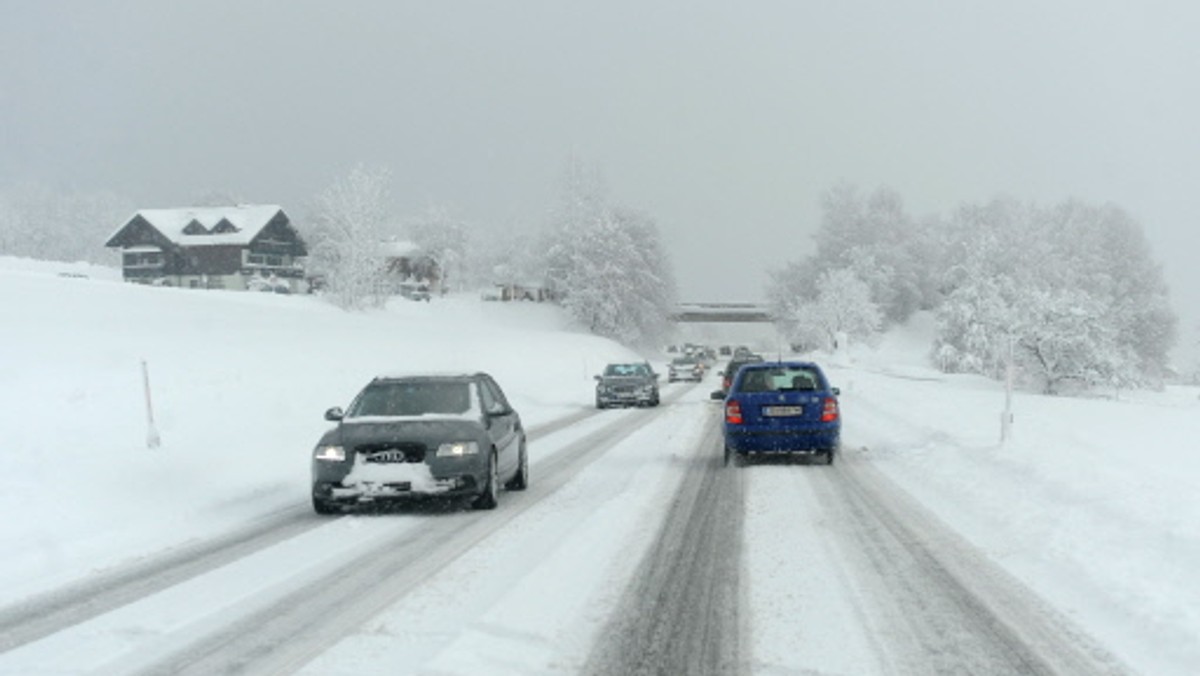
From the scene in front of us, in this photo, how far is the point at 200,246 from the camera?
10219 cm

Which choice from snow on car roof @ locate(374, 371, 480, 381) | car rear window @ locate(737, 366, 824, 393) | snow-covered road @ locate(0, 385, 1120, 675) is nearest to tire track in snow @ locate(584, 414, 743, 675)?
snow-covered road @ locate(0, 385, 1120, 675)

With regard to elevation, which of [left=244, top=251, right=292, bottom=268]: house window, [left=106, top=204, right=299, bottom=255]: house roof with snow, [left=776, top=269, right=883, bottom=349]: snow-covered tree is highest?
[left=106, top=204, right=299, bottom=255]: house roof with snow

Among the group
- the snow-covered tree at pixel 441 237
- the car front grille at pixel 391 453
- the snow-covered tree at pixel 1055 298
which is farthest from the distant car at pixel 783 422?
the snow-covered tree at pixel 441 237

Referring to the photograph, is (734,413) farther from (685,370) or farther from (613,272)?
(613,272)

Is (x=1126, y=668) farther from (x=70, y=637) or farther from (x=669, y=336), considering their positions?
(x=669, y=336)

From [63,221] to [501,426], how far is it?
169 meters

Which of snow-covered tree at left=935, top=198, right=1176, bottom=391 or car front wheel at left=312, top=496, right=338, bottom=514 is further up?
snow-covered tree at left=935, top=198, right=1176, bottom=391

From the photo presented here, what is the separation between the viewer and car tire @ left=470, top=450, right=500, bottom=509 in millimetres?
11797

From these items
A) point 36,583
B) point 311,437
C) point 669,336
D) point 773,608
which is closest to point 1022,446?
point 773,608

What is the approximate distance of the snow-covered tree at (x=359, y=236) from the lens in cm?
7538

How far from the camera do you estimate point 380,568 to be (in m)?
8.47

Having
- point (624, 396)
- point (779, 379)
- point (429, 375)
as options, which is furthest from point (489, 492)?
point (624, 396)

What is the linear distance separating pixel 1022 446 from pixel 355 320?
48362 millimetres

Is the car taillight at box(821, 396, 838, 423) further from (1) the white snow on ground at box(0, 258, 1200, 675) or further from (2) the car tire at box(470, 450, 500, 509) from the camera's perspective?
(2) the car tire at box(470, 450, 500, 509)
